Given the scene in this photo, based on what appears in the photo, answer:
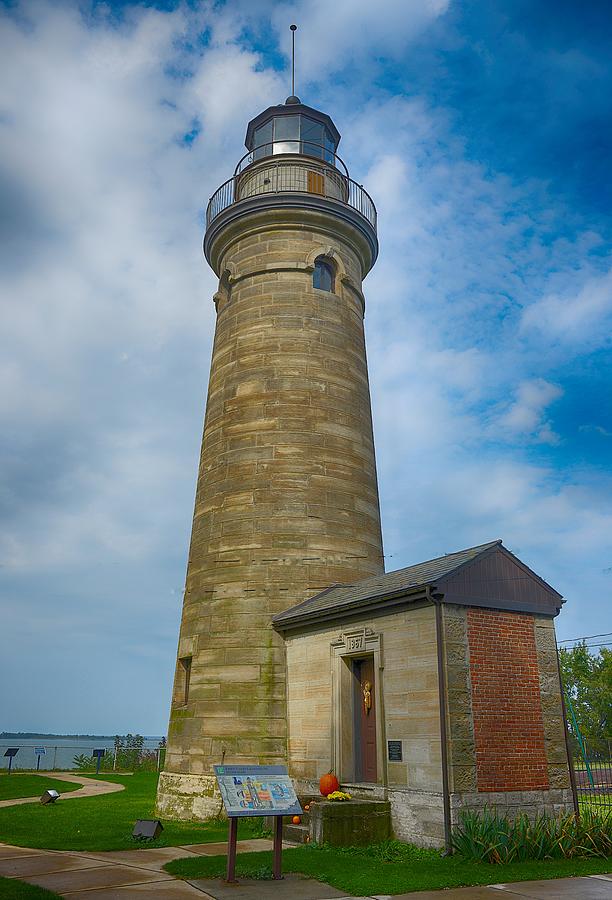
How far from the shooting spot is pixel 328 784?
43.2 feet

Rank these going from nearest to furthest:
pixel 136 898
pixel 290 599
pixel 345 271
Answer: pixel 136 898 < pixel 290 599 < pixel 345 271

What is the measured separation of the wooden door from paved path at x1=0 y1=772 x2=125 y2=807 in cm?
1000

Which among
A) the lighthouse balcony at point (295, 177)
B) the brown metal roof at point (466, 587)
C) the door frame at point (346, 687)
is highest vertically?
the lighthouse balcony at point (295, 177)

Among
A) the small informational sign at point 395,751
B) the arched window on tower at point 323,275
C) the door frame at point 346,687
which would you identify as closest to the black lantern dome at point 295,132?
the arched window on tower at point 323,275

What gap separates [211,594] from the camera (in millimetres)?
16641

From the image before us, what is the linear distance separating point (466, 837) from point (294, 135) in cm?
1900

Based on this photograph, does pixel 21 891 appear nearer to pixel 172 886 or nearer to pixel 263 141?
pixel 172 886

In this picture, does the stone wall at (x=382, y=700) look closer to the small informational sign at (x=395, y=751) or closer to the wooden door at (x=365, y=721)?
the small informational sign at (x=395, y=751)

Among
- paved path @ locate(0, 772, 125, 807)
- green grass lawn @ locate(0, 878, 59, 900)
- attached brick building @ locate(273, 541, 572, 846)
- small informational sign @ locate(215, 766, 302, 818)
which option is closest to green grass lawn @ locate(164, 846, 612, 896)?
small informational sign @ locate(215, 766, 302, 818)

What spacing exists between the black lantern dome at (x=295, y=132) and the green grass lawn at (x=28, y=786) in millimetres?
19756

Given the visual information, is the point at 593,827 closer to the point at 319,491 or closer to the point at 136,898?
the point at 136,898

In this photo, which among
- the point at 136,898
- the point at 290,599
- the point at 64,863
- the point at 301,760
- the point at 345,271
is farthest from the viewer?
the point at 345,271

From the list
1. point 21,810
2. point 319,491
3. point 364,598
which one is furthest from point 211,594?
point 21,810

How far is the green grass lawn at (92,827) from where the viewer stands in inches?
481
